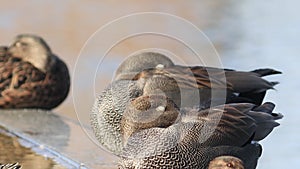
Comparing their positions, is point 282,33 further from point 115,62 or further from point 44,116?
point 44,116

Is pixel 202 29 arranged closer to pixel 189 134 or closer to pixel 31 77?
pixel 31 77

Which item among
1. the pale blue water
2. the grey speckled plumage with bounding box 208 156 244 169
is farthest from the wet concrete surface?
the pale blue water

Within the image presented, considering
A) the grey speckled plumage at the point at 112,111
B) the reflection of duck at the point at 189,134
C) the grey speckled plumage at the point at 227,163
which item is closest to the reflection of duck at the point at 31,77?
the grey speckled plumage at the point at 112,111

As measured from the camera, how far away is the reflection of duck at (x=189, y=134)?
4.50 m

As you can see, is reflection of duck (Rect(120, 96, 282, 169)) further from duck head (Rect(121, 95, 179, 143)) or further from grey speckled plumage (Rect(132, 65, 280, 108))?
grey speckled plumage (Rect(132, 65, 280, 108))

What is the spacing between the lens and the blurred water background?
796 cm

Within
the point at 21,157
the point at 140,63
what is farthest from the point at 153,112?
the point at 21,157

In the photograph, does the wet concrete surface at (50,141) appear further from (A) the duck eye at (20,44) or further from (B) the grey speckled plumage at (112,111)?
(A) the duck eye at (20,44)

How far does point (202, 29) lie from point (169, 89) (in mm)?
6165

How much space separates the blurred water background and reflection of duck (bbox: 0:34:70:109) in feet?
0.62

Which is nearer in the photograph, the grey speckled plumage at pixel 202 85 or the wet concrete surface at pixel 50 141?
the grey speckled plumage at pixel 202 85

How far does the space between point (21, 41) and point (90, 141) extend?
1.52 metres

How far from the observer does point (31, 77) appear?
6770mm

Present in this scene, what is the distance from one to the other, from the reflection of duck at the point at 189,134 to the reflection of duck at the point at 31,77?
2.05m
